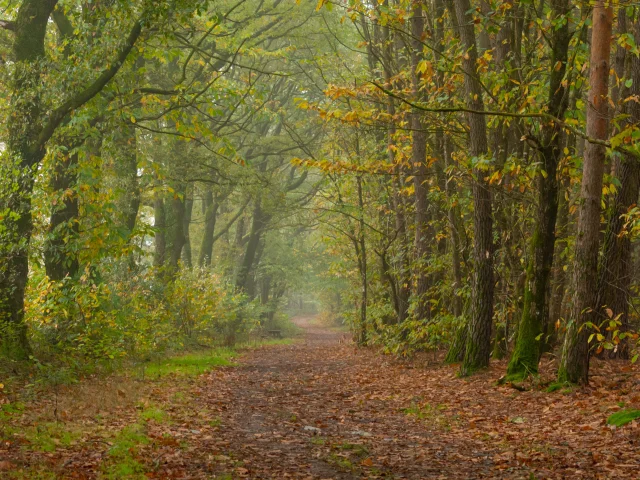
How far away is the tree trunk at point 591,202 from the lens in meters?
8.83

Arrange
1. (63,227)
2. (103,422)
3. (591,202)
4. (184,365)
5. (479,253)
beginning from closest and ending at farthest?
(103,422)
(591,202)
(63,227)
(479,253)
(184,365)

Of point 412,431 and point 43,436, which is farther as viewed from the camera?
point 412,431

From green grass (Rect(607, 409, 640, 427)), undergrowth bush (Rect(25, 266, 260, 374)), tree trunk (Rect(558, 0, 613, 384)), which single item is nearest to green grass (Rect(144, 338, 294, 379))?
undergrowth bush (Rect(25, 266, 260, 374))

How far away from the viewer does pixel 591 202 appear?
908 centimetres

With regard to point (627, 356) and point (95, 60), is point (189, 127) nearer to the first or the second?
point (95, 60)

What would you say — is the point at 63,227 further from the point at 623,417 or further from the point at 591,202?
the point at 623,417

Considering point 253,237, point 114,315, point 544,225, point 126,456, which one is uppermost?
point 253,237

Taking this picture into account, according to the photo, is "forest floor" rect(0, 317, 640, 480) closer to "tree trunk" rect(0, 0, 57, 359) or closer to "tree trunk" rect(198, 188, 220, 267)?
"tree trunk" rect(0, 0, 57, 359)

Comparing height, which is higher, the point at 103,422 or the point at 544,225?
the point at 544,225

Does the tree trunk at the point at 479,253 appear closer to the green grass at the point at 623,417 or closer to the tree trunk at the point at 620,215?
the tree trunk at the point at 620,215

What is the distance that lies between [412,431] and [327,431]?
→ 1162mm

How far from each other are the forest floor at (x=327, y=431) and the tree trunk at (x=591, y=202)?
2.03 feet

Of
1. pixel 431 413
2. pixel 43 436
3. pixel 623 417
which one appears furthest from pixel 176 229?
pixel 623 417

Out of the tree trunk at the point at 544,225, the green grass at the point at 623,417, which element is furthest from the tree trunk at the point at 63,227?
the green grass at the point at 623,417
